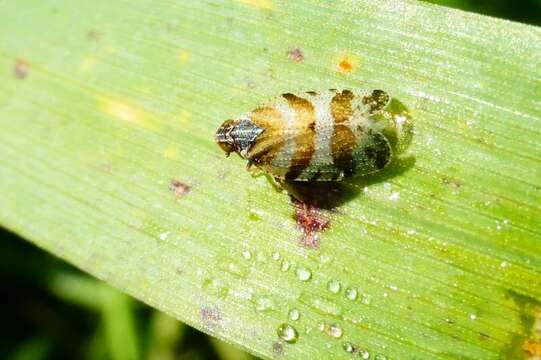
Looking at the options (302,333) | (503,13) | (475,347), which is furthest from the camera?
(503,13)

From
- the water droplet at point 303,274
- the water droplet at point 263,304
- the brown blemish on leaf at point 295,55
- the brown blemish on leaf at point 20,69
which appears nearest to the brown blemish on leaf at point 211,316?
the water droplet at point 263,304

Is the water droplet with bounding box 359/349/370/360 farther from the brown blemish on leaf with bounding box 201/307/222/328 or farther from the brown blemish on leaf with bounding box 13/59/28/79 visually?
the brown blemish on leaf with bounding box 13/59/28/79

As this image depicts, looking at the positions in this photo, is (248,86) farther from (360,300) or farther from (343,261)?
(360,300)

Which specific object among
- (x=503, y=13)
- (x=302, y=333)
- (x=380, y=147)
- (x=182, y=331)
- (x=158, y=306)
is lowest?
(x=182, y=331)

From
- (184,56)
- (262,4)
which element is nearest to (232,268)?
(184,56)

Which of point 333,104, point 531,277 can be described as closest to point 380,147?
point 333,104

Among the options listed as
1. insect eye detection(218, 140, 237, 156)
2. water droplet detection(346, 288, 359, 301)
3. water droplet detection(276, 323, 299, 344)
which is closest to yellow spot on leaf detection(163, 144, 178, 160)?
insect eye detection(218, 140, 237, 156)

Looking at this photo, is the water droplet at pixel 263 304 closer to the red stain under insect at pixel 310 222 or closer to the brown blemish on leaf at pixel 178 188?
the red stain under insect at pixel 310 222
